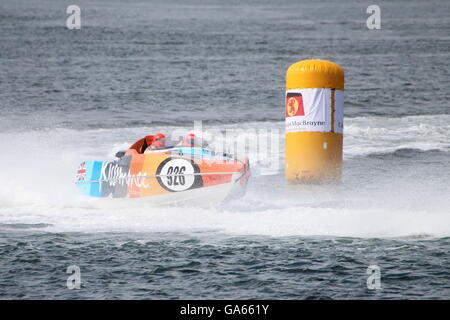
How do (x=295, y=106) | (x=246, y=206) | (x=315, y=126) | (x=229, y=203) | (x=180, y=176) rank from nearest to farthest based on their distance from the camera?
(x=180, y=176) < (x=246, y=206) < (x=229, y=203) < (x=315, y=126) < (x=295, y=106)

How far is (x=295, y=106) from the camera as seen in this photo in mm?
19000

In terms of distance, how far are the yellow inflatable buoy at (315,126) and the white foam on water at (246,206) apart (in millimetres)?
464

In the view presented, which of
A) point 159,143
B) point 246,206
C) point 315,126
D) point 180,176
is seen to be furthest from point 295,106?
point 180,176

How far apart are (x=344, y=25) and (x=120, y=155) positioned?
56709 millimetres

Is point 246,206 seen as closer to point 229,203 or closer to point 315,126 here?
point 229,203

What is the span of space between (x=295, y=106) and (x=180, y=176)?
3893 mm

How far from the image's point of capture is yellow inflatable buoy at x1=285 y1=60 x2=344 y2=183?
18.8 m

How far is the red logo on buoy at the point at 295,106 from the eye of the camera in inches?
744

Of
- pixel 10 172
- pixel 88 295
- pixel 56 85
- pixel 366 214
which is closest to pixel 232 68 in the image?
pixel 56 85

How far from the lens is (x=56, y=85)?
3966cm

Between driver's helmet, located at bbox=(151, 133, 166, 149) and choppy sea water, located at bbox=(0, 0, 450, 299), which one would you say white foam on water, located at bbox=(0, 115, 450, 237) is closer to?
choppy sea water, located at bbox=(0, 0, 450, 299)

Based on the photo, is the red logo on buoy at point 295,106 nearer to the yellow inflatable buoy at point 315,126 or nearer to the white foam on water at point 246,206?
the yellow inflatable buoy at point 315,126
